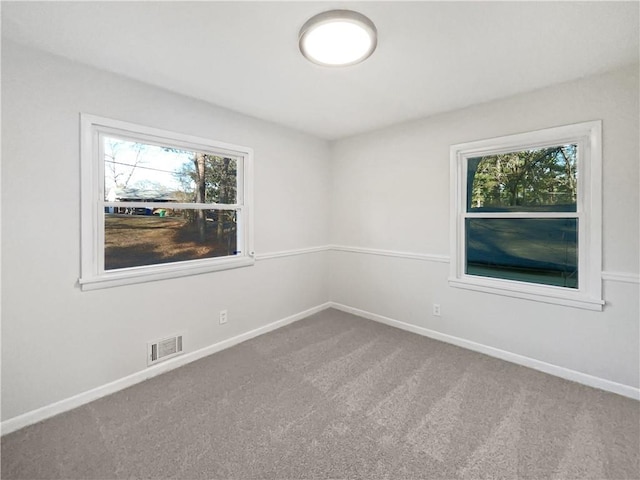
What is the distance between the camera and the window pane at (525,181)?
95.7 inches

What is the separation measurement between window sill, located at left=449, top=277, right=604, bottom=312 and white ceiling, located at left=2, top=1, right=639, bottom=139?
66.7 inches

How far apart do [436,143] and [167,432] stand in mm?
3327

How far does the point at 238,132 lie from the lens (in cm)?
294

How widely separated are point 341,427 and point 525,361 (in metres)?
1.83

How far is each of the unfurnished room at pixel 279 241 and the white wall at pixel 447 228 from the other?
19 mm

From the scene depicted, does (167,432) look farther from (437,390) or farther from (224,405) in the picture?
(437,390)

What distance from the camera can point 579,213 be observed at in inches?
92.7

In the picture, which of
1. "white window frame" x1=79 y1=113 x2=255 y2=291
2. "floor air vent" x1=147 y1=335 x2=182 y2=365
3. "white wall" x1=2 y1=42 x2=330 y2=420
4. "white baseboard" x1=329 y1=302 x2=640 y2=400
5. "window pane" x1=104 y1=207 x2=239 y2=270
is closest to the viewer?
"white wall" x1=2 y1=42 x2=330 y2=420

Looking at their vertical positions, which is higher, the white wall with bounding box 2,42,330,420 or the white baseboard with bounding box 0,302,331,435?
the white wall with bounding box 2,42,330,420

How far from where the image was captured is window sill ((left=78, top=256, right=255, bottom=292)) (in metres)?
2.11

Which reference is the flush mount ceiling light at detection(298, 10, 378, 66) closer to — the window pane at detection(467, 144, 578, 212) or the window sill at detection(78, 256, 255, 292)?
the window pane at detection(467, 144, 578, 212)

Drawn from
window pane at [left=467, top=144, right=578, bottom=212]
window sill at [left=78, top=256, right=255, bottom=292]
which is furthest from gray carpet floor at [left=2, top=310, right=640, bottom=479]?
window pane at [left=467, top=144, right=578, bottom=212]

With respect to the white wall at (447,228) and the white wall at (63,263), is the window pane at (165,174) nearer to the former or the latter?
the white wall at (63,263)

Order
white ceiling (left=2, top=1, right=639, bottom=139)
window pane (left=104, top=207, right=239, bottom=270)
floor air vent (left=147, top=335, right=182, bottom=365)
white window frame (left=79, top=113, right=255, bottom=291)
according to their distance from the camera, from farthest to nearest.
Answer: floor air vent (left=147, top=335, right=182, bottom=365) < window pane (left=104, top=207, right=239, bottom=270) < white window frame (left=79, top=113, right=255, bottom=291) < white ceiling (left=2, top=1, right=639, bottom=139)
